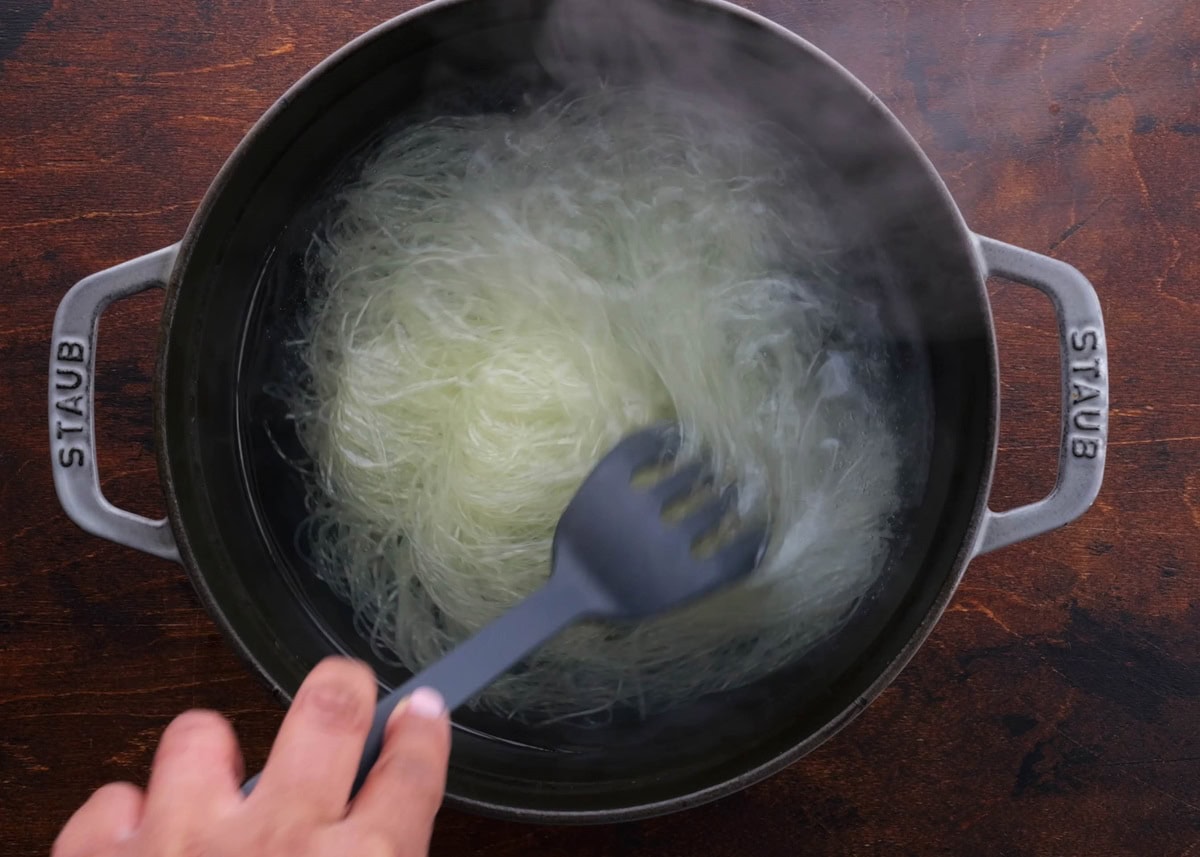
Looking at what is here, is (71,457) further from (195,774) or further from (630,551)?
(630,551)

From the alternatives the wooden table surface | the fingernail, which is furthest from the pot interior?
the fingernail

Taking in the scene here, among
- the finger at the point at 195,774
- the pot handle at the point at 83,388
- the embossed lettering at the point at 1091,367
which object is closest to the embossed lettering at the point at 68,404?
the pot handle at the point at 83,388

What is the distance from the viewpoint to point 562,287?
42.8 inches

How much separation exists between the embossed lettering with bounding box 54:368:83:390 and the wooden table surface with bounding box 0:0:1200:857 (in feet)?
0.71

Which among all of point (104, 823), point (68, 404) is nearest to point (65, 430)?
point (68, 404)

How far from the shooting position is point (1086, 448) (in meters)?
0.88

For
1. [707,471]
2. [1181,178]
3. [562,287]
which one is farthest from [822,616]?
[1181,178]

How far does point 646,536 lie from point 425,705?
367 millimetres

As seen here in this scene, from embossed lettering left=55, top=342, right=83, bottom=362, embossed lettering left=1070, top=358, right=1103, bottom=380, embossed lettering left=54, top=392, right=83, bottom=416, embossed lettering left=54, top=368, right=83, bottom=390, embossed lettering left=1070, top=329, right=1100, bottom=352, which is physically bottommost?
embossed lettering left=54, top=392, right=83, bottom=416

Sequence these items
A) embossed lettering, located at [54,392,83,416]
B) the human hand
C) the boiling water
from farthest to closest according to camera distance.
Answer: the boiling water → embossed lettering, located at [54,392,83,416] → the human hand

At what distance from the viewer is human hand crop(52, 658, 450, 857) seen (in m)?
0.55

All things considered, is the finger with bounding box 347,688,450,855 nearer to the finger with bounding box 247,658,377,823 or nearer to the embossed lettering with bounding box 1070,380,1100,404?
the finger with bounding box 247,658,377,823

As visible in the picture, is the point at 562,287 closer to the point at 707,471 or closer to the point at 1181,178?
the point at 707,471

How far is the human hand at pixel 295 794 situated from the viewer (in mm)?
552
